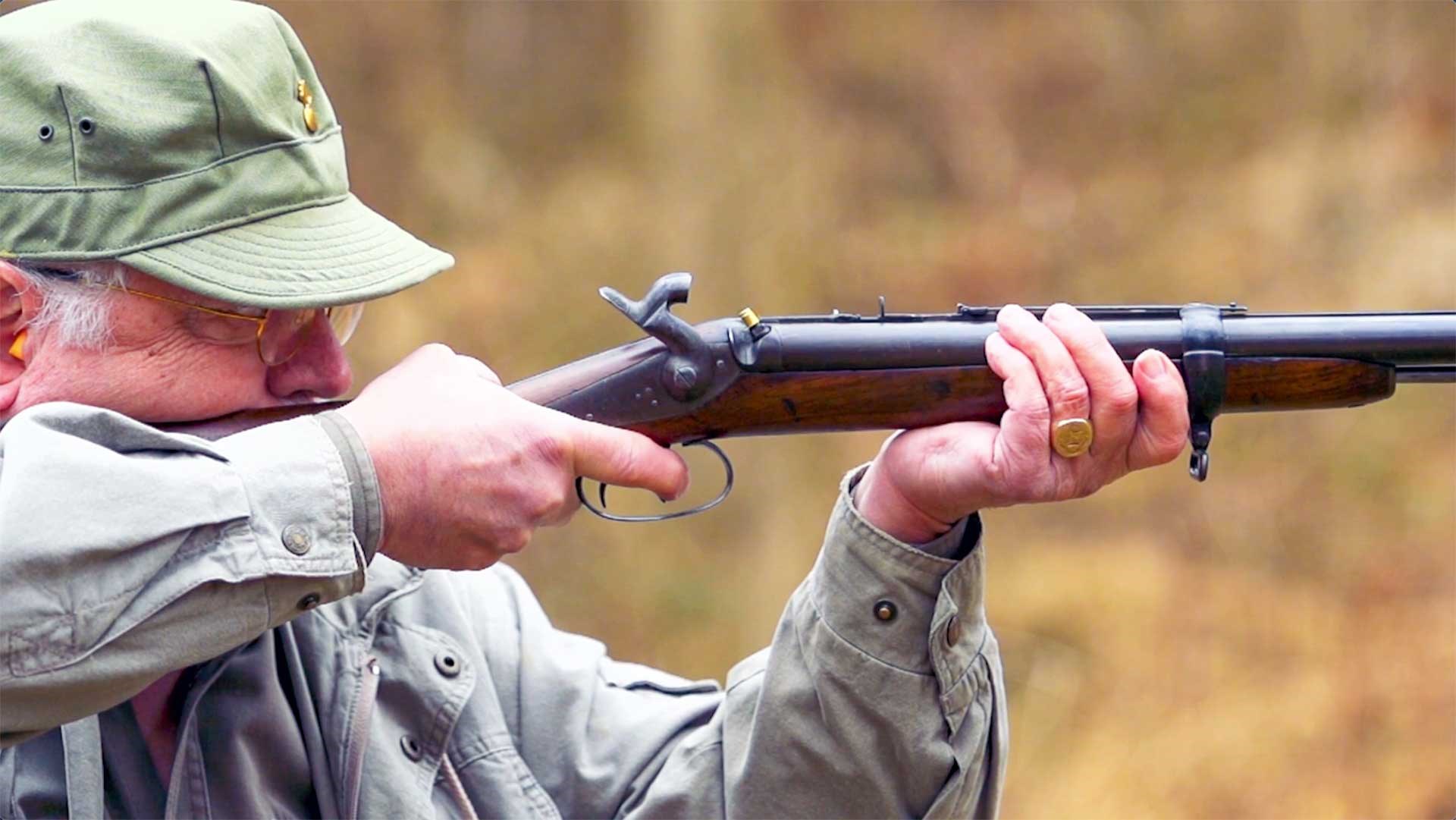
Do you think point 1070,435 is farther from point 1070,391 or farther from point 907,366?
point 907,366

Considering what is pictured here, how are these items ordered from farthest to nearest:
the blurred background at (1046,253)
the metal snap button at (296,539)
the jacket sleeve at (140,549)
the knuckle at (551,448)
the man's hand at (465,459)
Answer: the blurred background at (1046,253) → the knuckle at (551,448) → the man's hand at (465,459) → the metal snap button at (296,539) → the jacket sleeve at (140,549)

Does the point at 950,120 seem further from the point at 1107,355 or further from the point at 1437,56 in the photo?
the point at 1107,355

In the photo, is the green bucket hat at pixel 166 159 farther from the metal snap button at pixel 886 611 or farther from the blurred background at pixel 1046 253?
the blurred background at pixel 1046 253

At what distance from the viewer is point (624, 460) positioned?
272 centimetres

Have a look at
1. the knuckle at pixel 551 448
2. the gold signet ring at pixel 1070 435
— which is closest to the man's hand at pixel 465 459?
the knuckle at pixel 551 448

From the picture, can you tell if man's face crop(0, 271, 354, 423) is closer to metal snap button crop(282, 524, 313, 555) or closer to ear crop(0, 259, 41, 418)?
ear crop(0, 259, 41, 418)

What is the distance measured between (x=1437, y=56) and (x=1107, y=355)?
23.5ft

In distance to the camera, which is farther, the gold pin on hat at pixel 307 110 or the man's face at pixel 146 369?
the gold pin on hat at pixel 307 110

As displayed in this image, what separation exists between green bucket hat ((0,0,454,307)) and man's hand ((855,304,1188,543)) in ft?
3.21

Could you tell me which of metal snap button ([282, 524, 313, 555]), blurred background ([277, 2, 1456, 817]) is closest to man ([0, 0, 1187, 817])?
metal snap button ([282, 524, 313, 555])

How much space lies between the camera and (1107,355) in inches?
109

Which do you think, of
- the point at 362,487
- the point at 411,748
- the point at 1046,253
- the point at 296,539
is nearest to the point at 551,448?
the point at 362,487

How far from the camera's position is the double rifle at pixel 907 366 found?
9.37ft

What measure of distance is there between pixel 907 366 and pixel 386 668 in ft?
3.62
